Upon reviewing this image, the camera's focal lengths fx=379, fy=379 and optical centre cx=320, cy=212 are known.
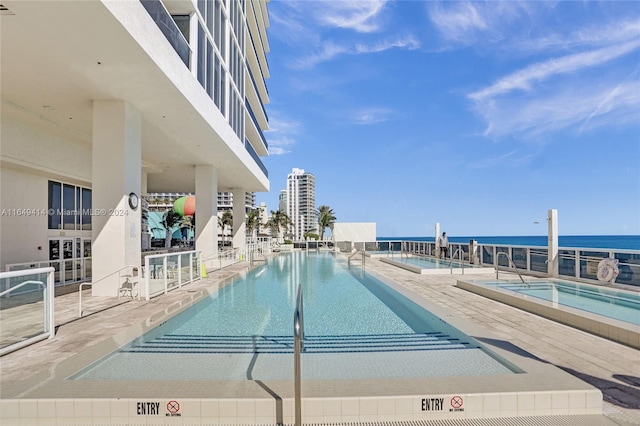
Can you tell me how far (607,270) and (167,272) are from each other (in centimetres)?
1084

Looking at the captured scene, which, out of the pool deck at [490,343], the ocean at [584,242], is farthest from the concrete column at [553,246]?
the ocean at [584,242]

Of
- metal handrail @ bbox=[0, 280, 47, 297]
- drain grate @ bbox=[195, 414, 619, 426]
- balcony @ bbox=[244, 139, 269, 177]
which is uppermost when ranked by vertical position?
balcony @ bbox=[244, 139, 269, 177]

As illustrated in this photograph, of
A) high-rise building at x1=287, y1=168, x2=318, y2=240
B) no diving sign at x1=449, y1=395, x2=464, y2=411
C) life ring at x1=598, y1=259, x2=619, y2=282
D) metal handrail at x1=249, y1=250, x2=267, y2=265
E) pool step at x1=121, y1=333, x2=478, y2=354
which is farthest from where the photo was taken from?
high-rise building at x1=287, y1=168, x2=318, y2=240

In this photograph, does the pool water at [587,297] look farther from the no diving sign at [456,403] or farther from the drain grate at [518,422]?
the no diving sign at [456,403]

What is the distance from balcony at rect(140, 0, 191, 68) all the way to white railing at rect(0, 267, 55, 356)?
15.1 ft

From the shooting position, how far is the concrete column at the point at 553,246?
11.2 meters

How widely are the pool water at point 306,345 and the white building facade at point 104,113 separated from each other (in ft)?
12.0

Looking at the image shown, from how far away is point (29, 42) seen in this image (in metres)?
5.83

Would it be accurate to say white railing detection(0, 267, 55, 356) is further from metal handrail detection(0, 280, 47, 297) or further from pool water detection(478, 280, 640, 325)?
pool water detection(478, 280, 640, 325)

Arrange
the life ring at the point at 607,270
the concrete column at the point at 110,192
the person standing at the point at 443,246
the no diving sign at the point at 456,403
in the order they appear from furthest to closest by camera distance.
→ the person standing at the point at 443,246
the life ring at the point at 607,270
the concrete column at the point at 110,192
the no diving sign at the point at 456,403

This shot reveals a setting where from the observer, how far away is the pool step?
185 inches

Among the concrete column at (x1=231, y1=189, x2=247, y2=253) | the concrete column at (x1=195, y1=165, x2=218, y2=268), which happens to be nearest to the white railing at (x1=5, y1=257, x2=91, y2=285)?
the concrete column at (x1=195, y1=165, x2=218, y2=268)

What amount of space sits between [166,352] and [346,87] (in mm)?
23381

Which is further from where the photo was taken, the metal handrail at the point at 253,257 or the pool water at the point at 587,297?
the metal handrail at the point at 253,257
